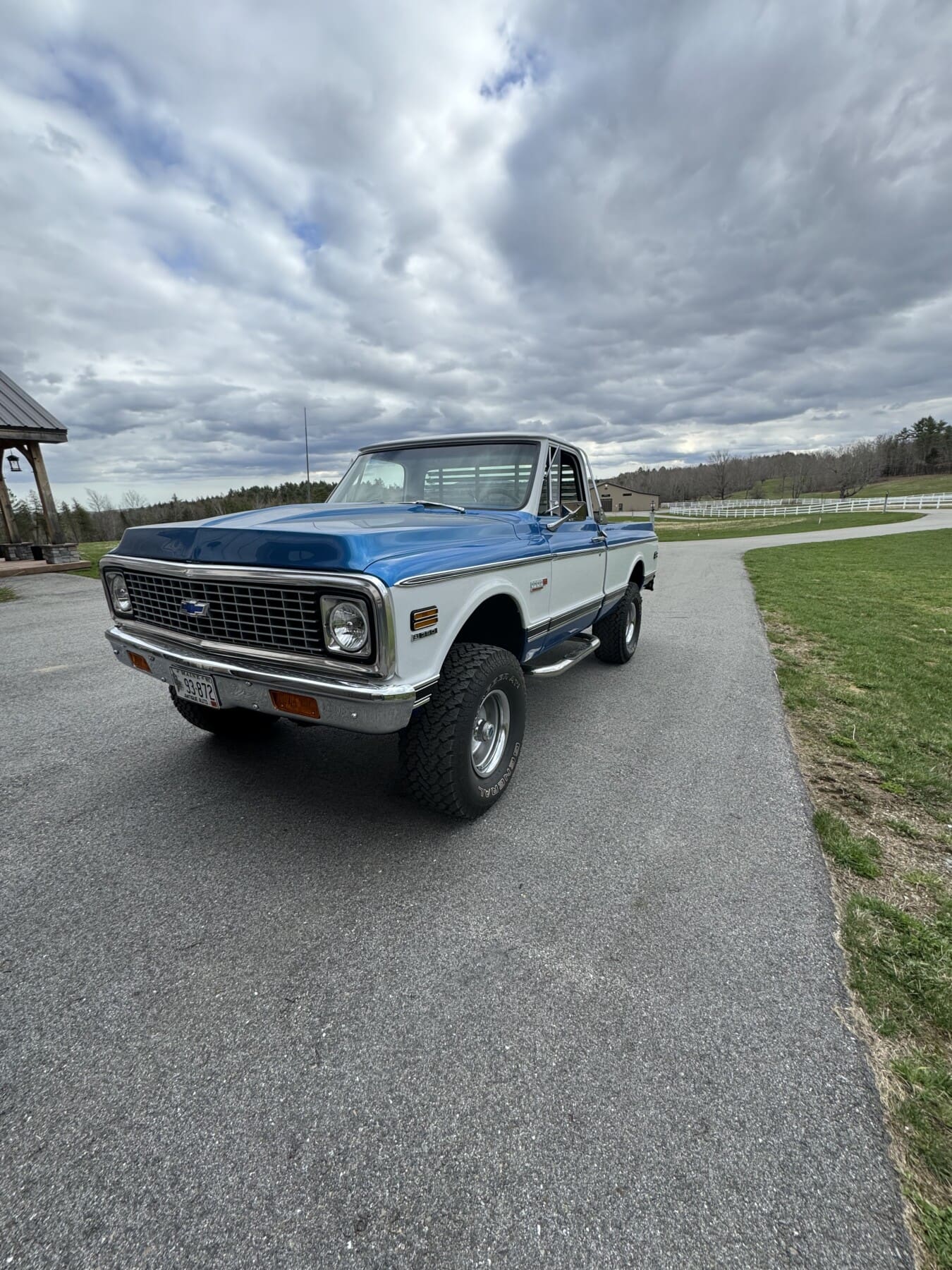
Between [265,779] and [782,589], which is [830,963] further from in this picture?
[782,589]

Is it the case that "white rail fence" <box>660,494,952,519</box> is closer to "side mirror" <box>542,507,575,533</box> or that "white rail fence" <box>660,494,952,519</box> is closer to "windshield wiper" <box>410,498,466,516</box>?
"side mirror" <box>542,507,575,533</box>

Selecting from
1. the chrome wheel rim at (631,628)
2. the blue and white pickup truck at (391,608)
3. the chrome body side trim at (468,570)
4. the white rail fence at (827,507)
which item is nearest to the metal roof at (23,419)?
the blue and white pickup truck at (391,608)

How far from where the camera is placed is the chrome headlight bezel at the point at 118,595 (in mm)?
3334

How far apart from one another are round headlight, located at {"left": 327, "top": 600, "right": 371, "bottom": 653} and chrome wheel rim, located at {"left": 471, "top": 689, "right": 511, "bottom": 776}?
98 centimetres

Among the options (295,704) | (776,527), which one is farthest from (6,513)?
(776,527)

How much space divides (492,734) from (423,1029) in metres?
1.58

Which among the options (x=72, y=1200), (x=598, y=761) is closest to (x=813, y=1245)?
(x=72, y=1200)

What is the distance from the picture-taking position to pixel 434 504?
3783mm

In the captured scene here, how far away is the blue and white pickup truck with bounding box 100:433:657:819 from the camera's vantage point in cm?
231

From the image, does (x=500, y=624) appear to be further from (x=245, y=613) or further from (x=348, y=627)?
(x=245, y=613)

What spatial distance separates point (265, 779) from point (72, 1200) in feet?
6.88

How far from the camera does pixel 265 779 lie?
3.40 m

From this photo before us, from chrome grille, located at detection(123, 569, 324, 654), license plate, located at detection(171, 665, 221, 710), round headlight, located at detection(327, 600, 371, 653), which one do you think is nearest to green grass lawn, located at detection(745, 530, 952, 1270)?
round headlight, located at detection(327, 600, 371, 653)

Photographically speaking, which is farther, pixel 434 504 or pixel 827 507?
pixel 827 507
